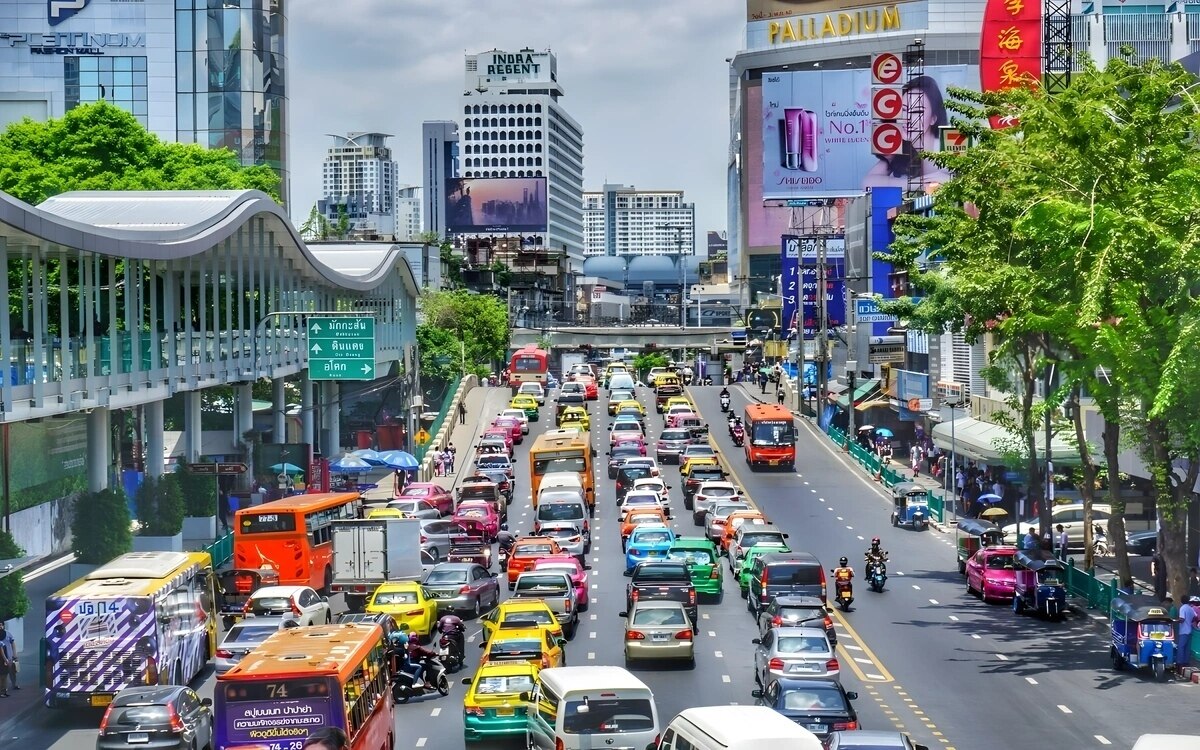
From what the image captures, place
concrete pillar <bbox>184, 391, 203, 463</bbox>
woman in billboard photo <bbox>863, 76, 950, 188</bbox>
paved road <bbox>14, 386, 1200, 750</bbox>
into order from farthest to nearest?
woman in billboard photo <bbox>863, 76, 950, 188</bbox> < concrete pillar <bbox>184, 391, 203, 463</bbox> < paved road <bbox>14, 386, 1200, 750</bbox>

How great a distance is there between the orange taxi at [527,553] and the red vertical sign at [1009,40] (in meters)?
38.0

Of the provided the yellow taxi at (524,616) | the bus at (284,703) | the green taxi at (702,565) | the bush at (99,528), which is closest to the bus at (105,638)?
the yellow taxi at (524,616)

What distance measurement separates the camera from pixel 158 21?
3745 inches

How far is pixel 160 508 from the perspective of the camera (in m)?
43.0

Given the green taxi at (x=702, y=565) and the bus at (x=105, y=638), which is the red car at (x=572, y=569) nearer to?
the green taxi at (x=702, y=565)

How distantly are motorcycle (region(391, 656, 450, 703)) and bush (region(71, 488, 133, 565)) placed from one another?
13625 mm

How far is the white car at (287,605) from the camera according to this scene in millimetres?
31391

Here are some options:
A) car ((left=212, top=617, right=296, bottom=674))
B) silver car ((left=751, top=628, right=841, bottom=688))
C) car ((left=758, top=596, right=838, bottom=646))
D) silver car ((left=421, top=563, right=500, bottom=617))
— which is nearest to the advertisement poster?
silver car ((left=421, top=563, right=500, bottom=617))

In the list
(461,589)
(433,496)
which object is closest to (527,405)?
(433,496)

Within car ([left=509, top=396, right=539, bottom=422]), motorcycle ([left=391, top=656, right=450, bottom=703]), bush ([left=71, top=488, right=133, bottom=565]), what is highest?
car ([left=509, top=396, right=539, bottom=422])

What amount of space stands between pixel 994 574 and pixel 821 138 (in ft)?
322

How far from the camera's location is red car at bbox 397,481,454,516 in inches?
2148

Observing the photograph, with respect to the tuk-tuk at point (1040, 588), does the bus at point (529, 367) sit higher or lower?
higher

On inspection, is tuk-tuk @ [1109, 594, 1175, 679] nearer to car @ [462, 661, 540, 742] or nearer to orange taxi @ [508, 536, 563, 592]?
car @ [462, 661, 540, 742]
